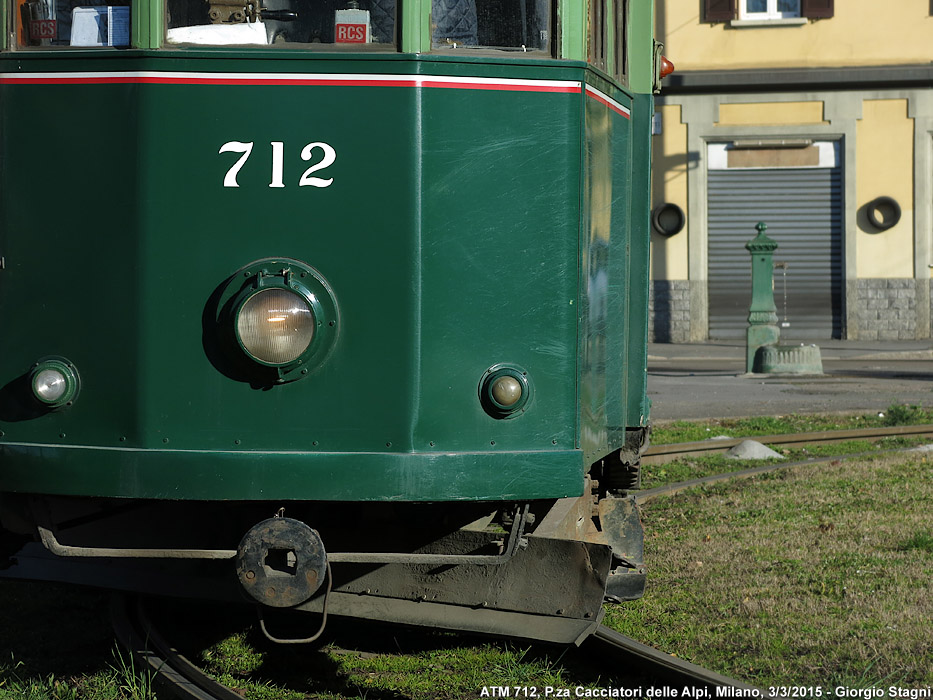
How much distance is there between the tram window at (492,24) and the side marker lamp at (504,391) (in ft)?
3.47

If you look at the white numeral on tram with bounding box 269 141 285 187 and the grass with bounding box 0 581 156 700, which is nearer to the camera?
the white numeral on tram with bounding box 269 141 285 187

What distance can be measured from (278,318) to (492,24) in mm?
1207

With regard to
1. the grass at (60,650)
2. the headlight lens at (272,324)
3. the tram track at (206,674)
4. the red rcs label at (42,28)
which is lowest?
the grass at (60,650)

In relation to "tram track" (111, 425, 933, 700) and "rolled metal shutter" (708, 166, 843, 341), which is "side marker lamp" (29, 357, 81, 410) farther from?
"rolled metal shutter" (708, 166, 843, 341)

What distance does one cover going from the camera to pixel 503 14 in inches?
161

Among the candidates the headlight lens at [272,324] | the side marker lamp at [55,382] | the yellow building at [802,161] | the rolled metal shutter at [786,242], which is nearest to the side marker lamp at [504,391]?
the headlight lens at [272,324]

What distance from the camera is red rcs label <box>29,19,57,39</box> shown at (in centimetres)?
405

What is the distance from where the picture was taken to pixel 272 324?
3.80 metres

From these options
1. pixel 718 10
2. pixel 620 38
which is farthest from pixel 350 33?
pixel 718 10

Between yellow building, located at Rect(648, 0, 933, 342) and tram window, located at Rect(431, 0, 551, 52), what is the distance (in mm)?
20568

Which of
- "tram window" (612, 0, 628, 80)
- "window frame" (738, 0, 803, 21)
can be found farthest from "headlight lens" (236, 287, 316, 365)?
"window frame" (738, 0, 803, 21)

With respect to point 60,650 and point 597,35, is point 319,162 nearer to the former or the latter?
point 597,35

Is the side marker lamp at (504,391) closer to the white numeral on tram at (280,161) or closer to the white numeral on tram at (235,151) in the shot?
the white numeral on tram at (280,161)

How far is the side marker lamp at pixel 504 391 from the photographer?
4.00m
